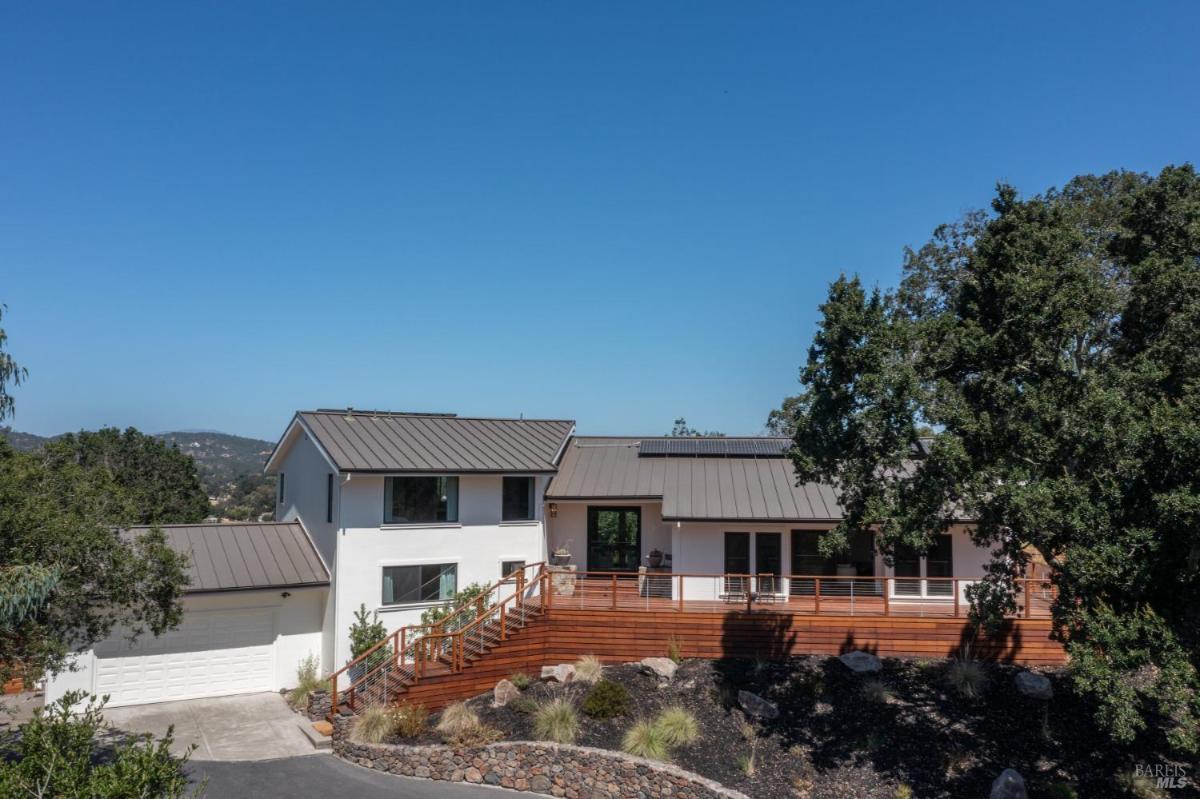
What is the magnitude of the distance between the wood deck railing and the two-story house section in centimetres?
111

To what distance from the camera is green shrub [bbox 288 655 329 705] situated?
19469 millimetres

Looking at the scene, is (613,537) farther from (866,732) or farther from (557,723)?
(866,732)

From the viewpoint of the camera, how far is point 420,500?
2158 cm

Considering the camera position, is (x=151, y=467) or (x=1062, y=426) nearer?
(x=1062, y=426)

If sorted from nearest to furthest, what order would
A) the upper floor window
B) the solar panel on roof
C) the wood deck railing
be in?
the wood deck railing < the upper floor window < the solar panel on roof

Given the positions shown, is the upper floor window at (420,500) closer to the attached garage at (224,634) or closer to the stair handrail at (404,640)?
the attached garage at (224,634)

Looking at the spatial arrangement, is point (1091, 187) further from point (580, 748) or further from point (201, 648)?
point (201, 648)

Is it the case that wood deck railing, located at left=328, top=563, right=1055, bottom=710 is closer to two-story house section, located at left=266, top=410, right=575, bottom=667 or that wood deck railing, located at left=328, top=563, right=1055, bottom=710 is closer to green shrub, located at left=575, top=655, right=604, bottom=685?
two-story house section, located at left=266, top=410, right=575, bottom=667

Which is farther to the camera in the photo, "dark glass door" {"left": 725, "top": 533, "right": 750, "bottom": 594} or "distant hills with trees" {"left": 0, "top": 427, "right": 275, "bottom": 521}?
"distant hills with trees" {"left": 0, "top": 427, "right": 275, "bottom": 521}

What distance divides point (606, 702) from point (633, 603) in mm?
3595

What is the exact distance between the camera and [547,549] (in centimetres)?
2370

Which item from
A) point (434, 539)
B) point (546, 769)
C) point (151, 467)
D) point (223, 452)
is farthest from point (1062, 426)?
point (223, 452)

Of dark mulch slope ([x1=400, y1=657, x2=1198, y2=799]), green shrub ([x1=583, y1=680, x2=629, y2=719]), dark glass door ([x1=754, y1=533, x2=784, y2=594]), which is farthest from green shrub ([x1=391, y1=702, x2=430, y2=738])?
dark glass door ([x1=754, y1=533, x2=784, y2=594])

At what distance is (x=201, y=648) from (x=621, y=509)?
1132cm
